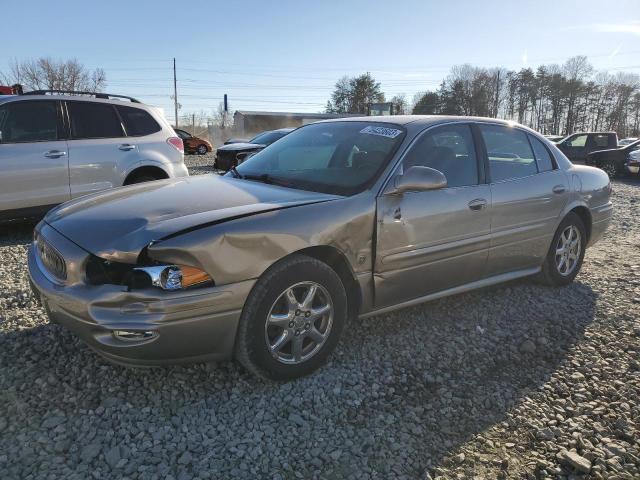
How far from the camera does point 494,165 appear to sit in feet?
13.0

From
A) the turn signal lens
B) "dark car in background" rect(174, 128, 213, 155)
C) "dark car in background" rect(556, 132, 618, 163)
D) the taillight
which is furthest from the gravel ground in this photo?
"dark car in background" rect(174, 128, 213, 155)

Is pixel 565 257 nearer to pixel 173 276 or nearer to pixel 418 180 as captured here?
pixel 418 180

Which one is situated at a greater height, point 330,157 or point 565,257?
point 330,157

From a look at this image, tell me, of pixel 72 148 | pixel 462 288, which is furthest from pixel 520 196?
pixel 72 148

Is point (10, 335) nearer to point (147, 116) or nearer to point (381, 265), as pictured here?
point (381, 265)

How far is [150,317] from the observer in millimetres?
2381

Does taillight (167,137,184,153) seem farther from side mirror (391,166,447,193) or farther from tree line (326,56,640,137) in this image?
tree line (326,56,640,137)

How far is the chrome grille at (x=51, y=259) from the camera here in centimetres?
267

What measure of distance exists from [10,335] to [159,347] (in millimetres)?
1558

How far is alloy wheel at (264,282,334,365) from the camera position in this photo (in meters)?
2.78

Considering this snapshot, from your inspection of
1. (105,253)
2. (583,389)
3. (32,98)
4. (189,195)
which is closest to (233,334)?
(105,253)

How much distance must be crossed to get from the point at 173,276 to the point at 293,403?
37.3 inches

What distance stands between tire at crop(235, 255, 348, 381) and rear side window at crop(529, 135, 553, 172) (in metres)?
2.53

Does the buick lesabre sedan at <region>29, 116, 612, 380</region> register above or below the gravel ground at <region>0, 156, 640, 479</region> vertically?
above
